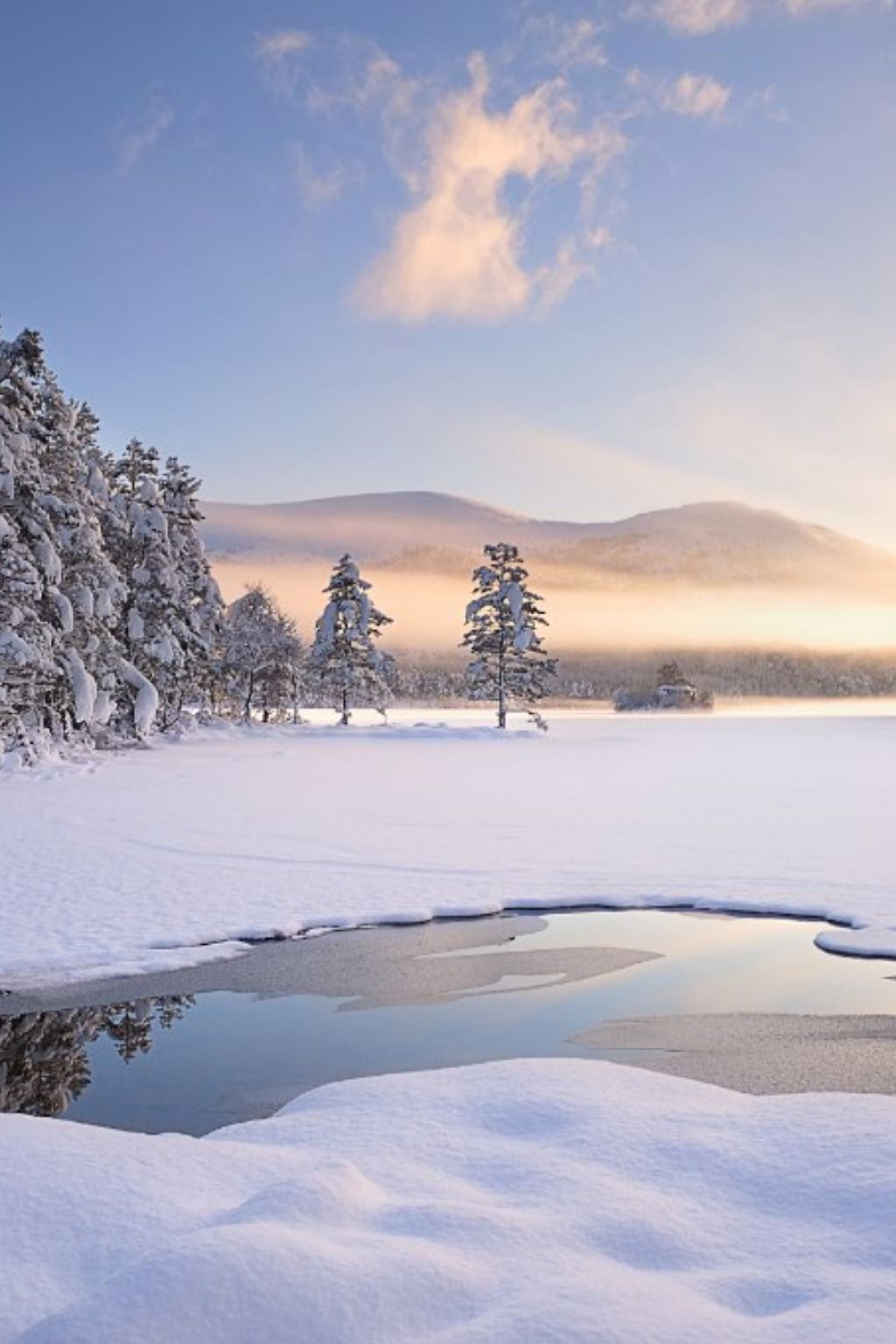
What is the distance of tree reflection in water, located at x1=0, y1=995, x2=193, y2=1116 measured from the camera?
6.55m

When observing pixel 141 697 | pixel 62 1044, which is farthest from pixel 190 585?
pixel 62 1044

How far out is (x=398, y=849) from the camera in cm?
1527

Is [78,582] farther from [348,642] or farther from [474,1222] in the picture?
[474,1222]

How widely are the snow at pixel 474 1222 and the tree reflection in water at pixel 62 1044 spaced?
1.77m

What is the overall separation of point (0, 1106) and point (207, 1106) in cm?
133

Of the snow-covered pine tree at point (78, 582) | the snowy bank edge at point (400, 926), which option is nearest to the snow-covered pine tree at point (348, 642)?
the snow-covered pine tree at point (78, 582)

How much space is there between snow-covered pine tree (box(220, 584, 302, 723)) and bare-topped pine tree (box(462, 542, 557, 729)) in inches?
485

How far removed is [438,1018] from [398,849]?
7273mm

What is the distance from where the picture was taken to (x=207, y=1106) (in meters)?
6.25

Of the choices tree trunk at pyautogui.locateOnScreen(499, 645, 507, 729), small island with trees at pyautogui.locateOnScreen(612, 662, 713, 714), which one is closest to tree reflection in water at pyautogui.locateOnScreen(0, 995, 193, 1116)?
tree trunk at pyautogui.locateOnScreen(499, 645, 507, 729)

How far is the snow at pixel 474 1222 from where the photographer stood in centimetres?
299

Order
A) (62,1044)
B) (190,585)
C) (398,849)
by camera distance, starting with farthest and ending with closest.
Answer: (190,585), (398,849), (62,1044)

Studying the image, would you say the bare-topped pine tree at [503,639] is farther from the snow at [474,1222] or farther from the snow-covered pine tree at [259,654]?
the snow at [474,1222]

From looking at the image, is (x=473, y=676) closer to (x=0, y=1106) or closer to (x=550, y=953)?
(x=550, y=953)
